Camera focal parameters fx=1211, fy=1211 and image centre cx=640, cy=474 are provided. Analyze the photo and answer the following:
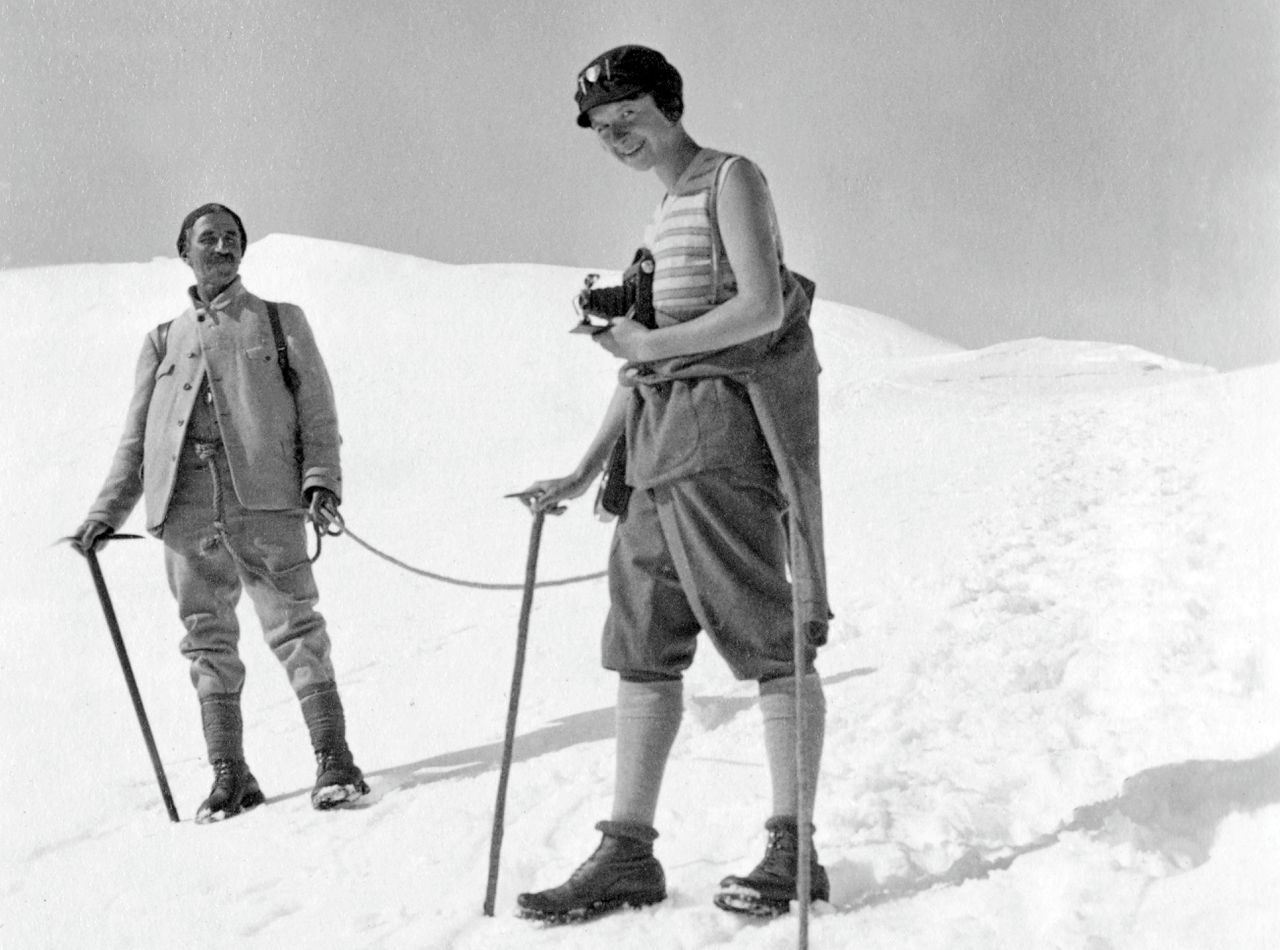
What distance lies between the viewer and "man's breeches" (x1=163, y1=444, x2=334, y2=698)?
429 centimetres

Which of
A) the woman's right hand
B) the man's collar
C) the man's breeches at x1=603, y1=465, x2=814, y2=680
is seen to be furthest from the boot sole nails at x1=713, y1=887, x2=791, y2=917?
the man's collar

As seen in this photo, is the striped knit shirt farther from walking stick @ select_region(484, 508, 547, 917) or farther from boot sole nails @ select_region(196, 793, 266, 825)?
boot sole nails @ select_region(196, 793, 266, 825)

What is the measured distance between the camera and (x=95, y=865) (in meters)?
3.64

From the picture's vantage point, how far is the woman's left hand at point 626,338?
2752mm

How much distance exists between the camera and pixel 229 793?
4.12 metres

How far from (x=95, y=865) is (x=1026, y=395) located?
15867mm

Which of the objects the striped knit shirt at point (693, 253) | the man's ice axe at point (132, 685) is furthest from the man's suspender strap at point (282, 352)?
the striped knit shirt at point (693, 253)

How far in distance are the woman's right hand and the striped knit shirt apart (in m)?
0.47

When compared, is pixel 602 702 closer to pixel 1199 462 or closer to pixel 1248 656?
pixel 1248 656

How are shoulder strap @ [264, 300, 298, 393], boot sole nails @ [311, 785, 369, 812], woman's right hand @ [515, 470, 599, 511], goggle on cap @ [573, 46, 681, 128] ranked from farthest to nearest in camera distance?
shoulder strap @ [264, 300, 298, 393] → boot sole nails @ [311, 785, 369, 812] → woman's right hand @ [515, 470, 599, 511] → goggle on cap @ [573, 46, 681, 128]

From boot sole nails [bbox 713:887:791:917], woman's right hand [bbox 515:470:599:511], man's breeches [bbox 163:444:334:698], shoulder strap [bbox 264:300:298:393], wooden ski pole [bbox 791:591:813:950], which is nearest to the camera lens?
wooden ski pole [bbox 791:591:813:950]

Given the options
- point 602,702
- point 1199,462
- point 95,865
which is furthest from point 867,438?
point 95,865

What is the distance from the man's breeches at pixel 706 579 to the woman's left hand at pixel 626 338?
1.05 ft

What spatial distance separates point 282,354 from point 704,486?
226cm
